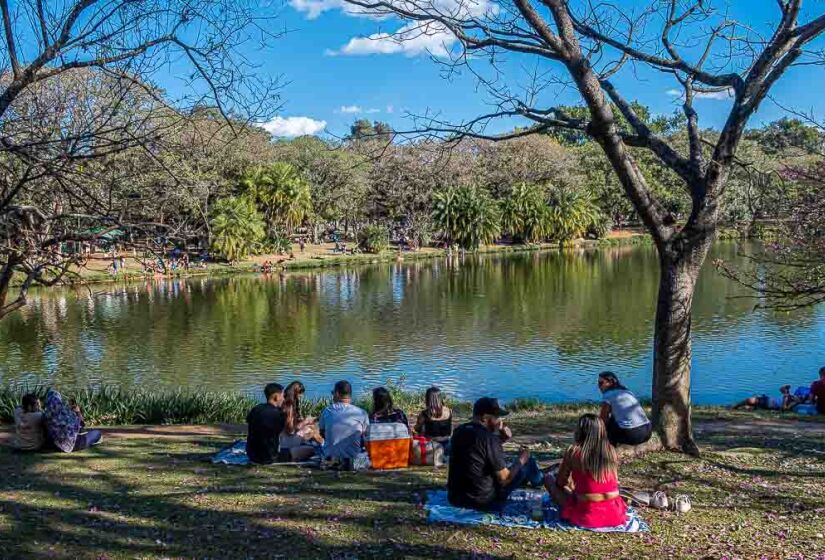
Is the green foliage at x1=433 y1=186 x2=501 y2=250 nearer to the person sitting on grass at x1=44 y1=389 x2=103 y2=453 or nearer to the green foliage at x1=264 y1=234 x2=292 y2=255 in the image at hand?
the green foliage at x1=264 y1=234 x2=292 y2=255

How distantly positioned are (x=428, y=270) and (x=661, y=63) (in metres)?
39.4

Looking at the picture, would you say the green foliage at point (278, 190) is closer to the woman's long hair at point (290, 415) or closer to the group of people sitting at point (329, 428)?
the woman's long hair at point (290, 415)

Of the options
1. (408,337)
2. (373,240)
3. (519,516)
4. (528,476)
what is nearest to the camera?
(519,516)

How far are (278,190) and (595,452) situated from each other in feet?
152

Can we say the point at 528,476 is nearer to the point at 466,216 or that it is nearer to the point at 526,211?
the point at 466,216

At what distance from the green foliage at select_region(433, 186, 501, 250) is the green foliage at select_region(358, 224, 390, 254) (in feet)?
16.0

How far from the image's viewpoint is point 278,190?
4966 cm

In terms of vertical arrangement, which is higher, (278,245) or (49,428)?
(278,245)

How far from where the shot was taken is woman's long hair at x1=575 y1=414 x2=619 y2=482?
5066 mm

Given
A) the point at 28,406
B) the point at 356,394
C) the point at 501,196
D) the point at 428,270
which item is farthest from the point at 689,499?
the point at 501,196

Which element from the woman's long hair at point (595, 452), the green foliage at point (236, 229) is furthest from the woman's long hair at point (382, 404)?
the green foliage at point (236, 229)

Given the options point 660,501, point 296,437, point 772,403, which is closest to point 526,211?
point 772,403

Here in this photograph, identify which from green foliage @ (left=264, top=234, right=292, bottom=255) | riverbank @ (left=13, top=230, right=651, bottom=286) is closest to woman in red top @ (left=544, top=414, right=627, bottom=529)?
riverbank @ (left=13, top=230, right=651, bottom=286)

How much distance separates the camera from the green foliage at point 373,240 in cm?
5503
